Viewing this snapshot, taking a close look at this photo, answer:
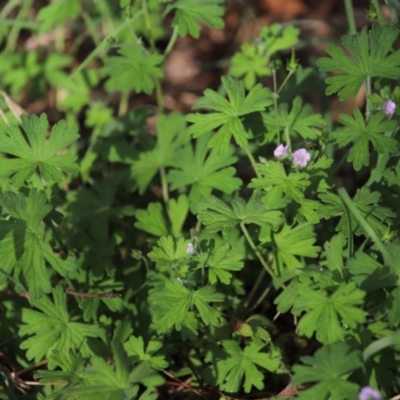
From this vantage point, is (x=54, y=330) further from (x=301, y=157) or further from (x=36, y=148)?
(x=301, y=157)

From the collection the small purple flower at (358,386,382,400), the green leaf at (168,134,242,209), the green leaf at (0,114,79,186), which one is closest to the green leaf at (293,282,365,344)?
the small purple flower at (358,386,382,400)

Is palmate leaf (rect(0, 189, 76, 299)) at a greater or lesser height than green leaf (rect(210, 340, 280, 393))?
greater

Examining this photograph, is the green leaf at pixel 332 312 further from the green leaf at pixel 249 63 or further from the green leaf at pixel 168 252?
the green leaf at pixel 249 63

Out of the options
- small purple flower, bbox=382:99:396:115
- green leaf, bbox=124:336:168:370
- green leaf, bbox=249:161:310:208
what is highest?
small purple flower, bbox=382:99:396:115

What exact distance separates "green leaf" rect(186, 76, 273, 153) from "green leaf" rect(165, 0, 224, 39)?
0.43 m

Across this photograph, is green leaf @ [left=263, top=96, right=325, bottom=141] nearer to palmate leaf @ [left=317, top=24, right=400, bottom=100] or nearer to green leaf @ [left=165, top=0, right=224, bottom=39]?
palmate leaf @ [left=317, top=24, right=400, bottom=100]

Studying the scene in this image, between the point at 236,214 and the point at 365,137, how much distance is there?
1.85 feet

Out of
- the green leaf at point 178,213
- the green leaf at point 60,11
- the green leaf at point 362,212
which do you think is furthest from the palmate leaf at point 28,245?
the green leaf at point 60,11

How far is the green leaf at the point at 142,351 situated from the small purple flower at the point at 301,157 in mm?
850

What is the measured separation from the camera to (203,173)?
2760mm

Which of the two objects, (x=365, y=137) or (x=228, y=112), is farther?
(x=228, y=112)

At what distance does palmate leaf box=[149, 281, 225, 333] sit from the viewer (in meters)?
2.15

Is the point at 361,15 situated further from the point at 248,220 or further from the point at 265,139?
the point at 248,220

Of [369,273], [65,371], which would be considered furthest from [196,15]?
[65,371]
